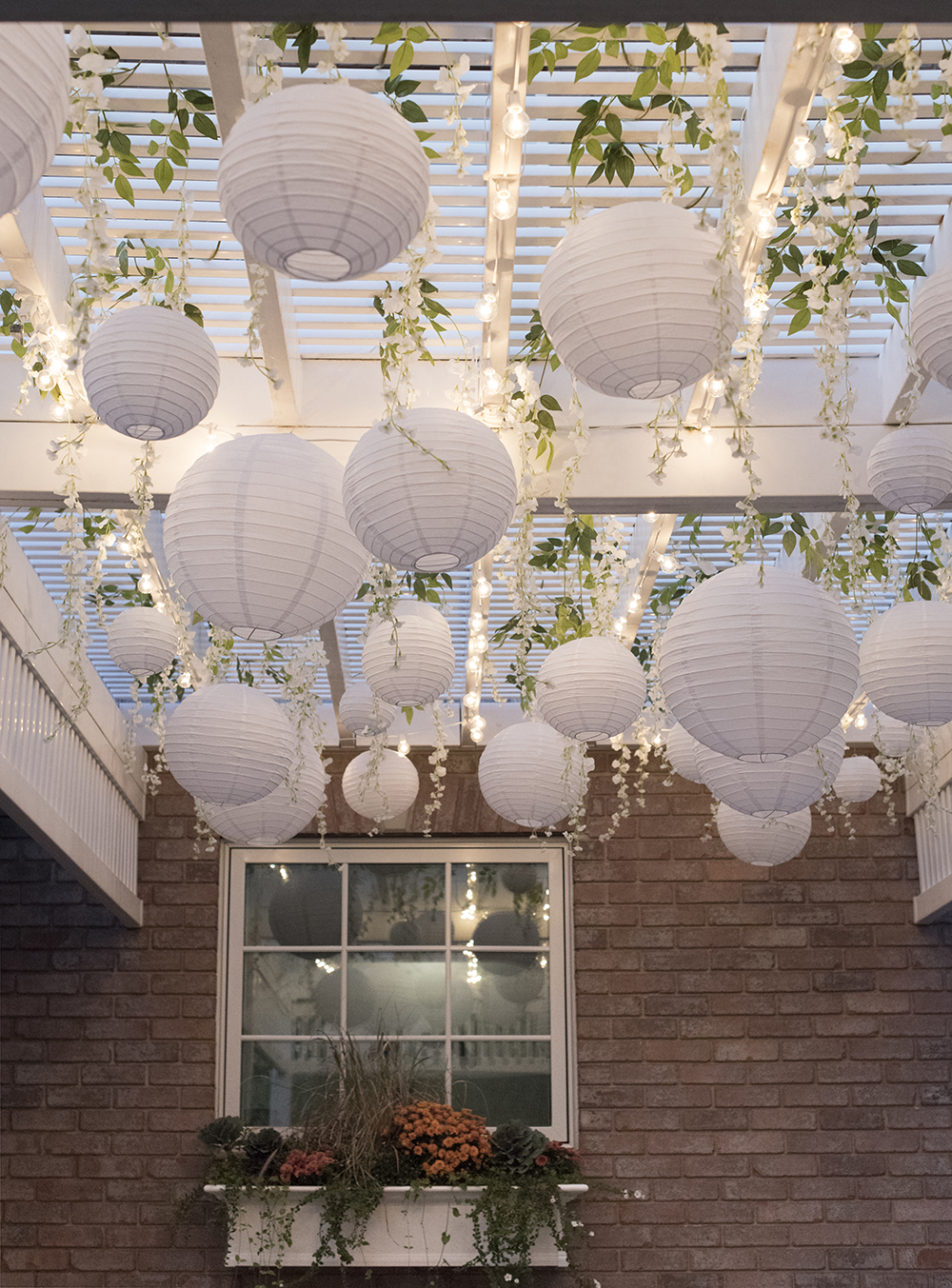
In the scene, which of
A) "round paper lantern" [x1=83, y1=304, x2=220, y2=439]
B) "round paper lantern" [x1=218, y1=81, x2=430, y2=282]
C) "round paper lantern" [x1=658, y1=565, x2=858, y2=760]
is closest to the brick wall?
"round paper lantern" [x1=658, y1=565, x2=858, y2=760]

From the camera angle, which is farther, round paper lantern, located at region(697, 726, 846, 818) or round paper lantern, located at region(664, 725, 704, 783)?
round paper lantern, located at region(664, 725, 704, 783)

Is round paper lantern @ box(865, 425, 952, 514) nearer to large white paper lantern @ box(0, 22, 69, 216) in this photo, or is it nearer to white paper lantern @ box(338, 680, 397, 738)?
white paper lantern @ box(338, 680, 397, 738)

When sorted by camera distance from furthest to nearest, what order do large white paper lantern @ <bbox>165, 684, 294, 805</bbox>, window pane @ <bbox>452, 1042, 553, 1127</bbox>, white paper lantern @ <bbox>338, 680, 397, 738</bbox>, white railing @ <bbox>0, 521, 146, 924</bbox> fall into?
window pane @ <bbox>452, 1042, 553, 1127</bbox>, white paper lantern @ <bbox>338, 680, 397, 738</bbox>, white railing @ <bbox>0, 521, 146, 924</bbox>, large white paper lantern @ <bbox>165, 684, 294, 805</bbox>

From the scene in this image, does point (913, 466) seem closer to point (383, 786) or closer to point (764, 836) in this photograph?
point (764, 836)

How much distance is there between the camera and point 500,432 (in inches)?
144

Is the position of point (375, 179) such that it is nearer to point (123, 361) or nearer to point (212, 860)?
point (123, 361)

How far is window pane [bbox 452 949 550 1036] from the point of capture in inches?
255

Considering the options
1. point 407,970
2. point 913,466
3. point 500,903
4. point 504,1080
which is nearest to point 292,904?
point 407,970

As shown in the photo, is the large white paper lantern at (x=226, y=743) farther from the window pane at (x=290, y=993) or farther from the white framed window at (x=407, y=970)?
the window pane at (x=290, y=993)

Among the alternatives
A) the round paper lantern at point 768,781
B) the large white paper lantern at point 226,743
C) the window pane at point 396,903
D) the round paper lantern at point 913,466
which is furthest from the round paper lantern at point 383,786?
the round paper lantern at point 913,466

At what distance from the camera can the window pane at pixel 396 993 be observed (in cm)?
648

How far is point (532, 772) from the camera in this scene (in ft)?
13.6

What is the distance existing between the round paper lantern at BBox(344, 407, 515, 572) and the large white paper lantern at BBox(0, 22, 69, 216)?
96cm

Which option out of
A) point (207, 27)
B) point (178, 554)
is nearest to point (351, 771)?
point (178, 554)
